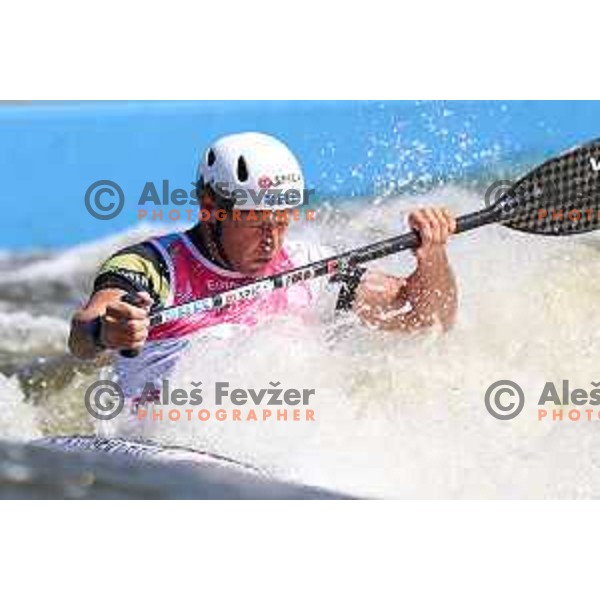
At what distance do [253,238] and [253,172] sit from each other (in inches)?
5.9

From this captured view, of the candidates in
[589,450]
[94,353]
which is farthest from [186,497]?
[589,450]

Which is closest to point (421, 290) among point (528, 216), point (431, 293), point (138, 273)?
point (431, 293)

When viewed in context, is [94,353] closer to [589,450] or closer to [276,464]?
[276,464]

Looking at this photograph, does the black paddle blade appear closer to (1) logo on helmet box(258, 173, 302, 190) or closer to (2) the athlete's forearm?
(2) the athlete's forearm

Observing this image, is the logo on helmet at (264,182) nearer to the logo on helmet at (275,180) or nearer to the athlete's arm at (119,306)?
the logo on helmet at (275,180)

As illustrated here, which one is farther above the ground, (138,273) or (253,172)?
(253,172)

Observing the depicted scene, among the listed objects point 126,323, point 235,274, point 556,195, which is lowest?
→ point 126,323

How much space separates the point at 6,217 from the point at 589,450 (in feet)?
4.52

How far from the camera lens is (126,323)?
3906 mm

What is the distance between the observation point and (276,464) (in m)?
4.00

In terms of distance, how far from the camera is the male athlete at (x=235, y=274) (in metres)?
3.92

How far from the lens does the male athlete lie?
3920 millimetres

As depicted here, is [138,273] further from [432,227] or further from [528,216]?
[528,216]

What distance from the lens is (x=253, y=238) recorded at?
13.0 ft
